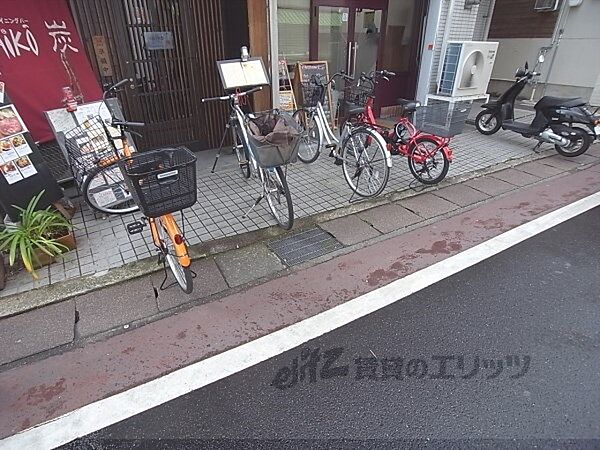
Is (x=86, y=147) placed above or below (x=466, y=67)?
below

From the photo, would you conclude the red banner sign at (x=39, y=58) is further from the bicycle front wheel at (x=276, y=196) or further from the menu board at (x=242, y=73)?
the bicycle front wheel at (x=276, y=196)

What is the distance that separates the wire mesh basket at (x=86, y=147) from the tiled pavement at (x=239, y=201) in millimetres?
614

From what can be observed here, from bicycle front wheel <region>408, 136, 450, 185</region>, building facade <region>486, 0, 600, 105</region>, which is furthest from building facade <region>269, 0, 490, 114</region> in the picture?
building facade <region>486, 0, 600, 105</region>

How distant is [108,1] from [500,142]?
24.0 ft

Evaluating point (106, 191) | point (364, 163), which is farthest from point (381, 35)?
point (106, 191)

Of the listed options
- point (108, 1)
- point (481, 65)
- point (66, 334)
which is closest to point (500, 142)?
point (481, 65)

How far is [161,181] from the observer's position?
106 inches

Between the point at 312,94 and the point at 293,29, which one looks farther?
the point at 293,29

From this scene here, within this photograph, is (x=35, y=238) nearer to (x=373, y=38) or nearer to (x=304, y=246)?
(x=304, y=246)

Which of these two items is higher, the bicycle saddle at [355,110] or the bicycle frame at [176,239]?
the bicycle saddle at [355,110]

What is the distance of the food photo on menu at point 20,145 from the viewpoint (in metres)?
3.79

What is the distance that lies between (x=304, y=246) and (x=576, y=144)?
223 inches

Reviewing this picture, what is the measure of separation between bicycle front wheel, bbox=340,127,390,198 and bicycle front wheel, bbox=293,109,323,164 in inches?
40.6

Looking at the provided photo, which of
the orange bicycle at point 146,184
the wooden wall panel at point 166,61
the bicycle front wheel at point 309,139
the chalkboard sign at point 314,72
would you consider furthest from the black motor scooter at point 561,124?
the orange bicycle at point 146,184
